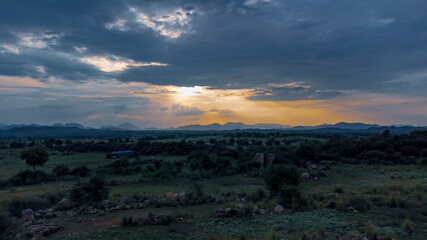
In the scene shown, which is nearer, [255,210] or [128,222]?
[128,222]

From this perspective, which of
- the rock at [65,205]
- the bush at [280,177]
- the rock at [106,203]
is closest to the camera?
the rock at [106,203]

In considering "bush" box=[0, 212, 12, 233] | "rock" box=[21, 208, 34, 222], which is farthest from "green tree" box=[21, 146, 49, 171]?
"bush" box=[0, 212, 12, 233]

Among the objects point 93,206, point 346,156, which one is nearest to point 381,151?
point 346,156

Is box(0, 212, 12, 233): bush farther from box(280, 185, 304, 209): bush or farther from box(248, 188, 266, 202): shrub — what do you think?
box(280, 185, 304, 209): bush

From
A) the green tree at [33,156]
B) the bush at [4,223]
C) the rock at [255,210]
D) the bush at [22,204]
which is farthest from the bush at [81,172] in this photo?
the rock at [255,210]

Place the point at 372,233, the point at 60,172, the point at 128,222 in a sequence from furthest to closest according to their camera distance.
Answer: the point at 60,172, the point at 128,222, the point at 372,233

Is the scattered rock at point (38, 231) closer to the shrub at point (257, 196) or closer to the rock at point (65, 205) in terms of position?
the rock at point (65, 205)

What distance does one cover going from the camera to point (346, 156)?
45.9 meters

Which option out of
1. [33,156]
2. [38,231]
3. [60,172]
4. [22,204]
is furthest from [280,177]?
[33,156]

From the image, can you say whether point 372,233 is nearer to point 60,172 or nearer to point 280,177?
point 280,177

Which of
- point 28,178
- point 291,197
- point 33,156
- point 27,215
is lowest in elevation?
point 28,178

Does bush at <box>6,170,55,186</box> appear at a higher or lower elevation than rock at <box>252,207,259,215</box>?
lower

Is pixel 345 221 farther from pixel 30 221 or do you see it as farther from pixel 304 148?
pixel 304 148

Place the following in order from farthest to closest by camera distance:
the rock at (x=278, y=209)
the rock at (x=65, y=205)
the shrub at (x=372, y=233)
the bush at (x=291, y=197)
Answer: the rock at (x=65, y=205) → the bush at (x=291, y=197) → the rock at (x=278, y=209) → the shrub at (x=372, y=233)
